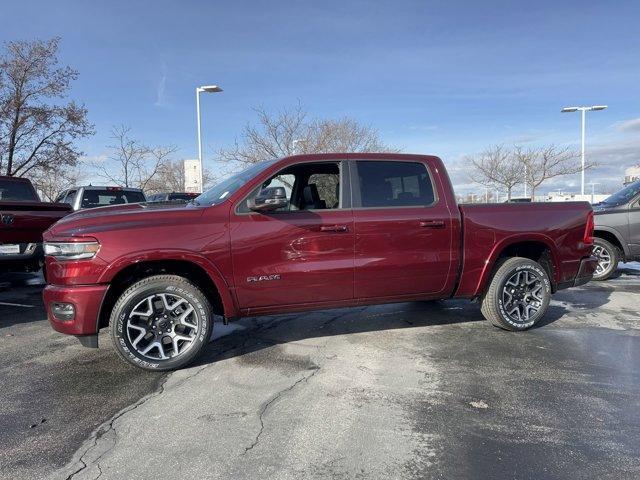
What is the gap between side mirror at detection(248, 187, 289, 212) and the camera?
13.6ft

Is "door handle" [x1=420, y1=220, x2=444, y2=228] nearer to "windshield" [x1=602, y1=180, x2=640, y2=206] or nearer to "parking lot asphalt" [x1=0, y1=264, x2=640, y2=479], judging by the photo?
"parking lot asphalt" [x1=0, y1=264, x2=640, y2=479]

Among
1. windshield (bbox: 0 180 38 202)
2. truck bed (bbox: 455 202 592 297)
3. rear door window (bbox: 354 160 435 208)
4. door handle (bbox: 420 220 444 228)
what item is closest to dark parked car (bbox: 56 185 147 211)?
windshield (bbox: 0 180 38 202)

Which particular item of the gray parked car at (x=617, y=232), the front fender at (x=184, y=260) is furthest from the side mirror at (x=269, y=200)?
the gray parked car at (x=617, y=232)

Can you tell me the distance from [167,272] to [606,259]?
780cm

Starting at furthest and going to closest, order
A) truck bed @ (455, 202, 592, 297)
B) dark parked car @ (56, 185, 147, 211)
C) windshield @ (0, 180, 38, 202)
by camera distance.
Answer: dark parked car @ (56, 185, 147, 211) < windshield @ (0, 180, 38, 202) < truck bed @ (455, 202, 592, 297)

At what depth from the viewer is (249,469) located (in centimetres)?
269

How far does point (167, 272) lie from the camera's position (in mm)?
4332

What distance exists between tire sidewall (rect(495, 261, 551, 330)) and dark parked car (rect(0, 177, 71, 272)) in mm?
6260

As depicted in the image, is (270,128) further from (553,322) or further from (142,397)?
(142,397)

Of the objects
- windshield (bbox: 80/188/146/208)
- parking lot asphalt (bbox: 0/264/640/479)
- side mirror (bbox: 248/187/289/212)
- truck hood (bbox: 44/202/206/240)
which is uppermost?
windshield (bbox: 80/188/146/208)

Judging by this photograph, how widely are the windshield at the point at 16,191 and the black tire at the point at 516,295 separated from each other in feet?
24.2

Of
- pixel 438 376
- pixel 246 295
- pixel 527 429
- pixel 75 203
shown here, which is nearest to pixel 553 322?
pixel 438 376

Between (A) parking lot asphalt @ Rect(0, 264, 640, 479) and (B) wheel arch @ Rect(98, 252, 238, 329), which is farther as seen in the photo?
(B) wheel arch @ Rect(98, 252, 238, 329)

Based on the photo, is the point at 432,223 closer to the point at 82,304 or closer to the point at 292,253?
the point at 292,253
